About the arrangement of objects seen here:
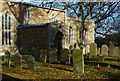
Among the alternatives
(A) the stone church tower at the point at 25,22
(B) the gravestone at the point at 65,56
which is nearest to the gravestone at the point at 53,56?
(B) the gravestone at the point at 65,56

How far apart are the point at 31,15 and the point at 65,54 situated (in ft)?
28.8

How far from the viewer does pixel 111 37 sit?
22922 mm

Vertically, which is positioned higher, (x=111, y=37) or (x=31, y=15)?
(x=31, y=15)

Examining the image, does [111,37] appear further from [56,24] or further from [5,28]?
[5,28]

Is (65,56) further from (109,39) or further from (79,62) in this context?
(109,39)

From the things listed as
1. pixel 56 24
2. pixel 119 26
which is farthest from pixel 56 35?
pixel 119 26

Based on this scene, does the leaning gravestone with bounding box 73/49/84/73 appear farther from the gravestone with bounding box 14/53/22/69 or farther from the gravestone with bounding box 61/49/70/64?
the gravestone with bounding box 14/53/22/69

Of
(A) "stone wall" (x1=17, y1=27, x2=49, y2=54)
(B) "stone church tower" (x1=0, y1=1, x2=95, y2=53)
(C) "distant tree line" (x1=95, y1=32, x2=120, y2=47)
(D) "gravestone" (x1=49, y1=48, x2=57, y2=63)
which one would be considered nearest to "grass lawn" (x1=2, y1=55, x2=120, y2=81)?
(D) "gravestone" (x1=49, y1=48, x2=57, y2=63)

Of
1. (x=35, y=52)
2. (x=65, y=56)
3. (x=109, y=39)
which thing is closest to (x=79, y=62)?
(x=65, y=56)

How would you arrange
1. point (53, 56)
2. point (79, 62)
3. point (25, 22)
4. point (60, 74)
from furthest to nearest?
1. point (25, 22)
2. point (53, 56)
3. point (79, 62)
4. point (60, 74)

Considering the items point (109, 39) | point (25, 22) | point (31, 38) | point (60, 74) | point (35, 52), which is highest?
point (25, 22)

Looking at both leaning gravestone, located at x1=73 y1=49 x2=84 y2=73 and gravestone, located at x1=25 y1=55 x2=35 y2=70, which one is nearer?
leaning gravestone, located at x1=73 y1=49 x2=84 y2=73

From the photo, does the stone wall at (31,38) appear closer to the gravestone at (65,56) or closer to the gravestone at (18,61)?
the gravestone at (65,56)

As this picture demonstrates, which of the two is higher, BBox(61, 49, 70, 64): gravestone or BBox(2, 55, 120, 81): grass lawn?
BBox(61, 49, 70, 64): gravestone
